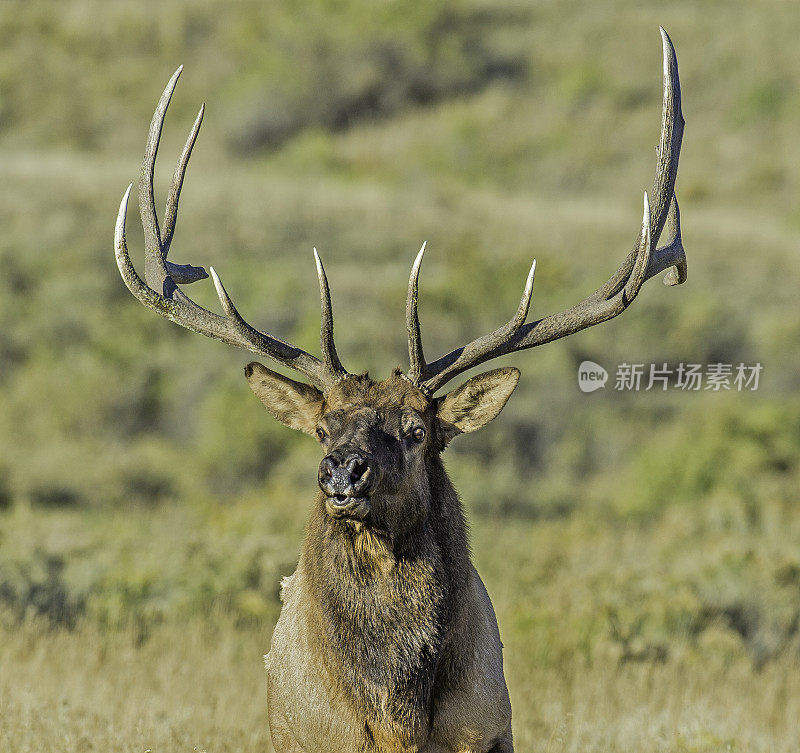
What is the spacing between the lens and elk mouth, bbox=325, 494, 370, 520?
4414 millimetres

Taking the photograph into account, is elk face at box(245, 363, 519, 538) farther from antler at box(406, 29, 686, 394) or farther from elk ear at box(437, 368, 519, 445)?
antler at box(406, 29, 686, 394)

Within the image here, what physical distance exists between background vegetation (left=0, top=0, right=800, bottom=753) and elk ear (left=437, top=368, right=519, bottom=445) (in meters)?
2.35

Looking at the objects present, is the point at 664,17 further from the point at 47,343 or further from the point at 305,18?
the point at 47,343

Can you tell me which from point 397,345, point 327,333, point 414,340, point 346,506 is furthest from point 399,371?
point 397,345

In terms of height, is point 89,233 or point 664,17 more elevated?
point 664,17

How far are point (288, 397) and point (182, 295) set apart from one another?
760 mm

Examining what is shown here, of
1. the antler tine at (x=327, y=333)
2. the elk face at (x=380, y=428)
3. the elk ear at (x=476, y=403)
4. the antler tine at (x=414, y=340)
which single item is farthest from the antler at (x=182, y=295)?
the elk ear at (x=476, y=403)

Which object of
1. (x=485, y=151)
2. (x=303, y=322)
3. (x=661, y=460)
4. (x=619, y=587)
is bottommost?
(x=619, y=587)

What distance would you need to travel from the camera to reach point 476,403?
5.30m

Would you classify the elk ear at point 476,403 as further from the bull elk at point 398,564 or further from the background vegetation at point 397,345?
the background vegetation at point 397,345

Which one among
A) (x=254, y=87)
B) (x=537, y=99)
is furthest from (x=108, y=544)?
(x=537, y=99)

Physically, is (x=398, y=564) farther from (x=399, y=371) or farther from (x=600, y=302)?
(x=600, y=302)

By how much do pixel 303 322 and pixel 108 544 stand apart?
30.8 ft

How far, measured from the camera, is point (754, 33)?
5200 cm
